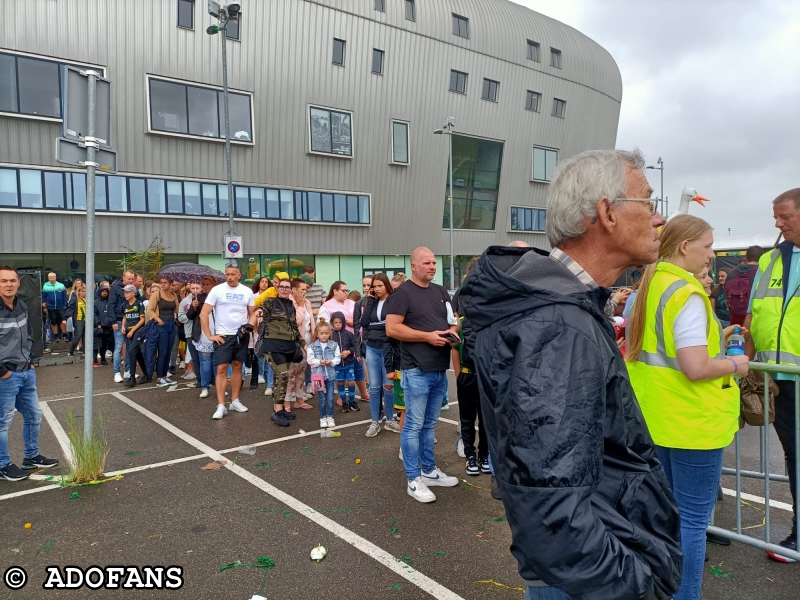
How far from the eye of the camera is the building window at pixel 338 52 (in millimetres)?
27438

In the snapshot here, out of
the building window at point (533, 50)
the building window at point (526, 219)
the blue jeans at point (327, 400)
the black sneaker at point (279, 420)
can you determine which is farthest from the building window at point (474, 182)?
the black sneaker at point (279, 420)

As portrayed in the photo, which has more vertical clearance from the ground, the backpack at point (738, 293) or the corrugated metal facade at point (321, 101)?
the corrugated metal facade at point (321, 101)

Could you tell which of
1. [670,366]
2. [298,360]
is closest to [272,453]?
[298,360]

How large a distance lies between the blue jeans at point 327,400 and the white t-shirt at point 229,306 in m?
1.67

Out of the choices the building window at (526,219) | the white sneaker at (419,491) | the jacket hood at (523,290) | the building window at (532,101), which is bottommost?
the white sneaker at (419,491)

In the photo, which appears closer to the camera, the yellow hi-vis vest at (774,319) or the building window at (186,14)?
the yellow hi-vis vest at (774,319)

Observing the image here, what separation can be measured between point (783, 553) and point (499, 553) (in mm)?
1662

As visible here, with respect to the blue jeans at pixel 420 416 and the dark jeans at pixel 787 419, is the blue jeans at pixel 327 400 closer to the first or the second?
the blue jeans at pixel 420 416

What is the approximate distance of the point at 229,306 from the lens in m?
7.82

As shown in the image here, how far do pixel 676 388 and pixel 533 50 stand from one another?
125 ft

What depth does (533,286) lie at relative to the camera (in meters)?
1.40

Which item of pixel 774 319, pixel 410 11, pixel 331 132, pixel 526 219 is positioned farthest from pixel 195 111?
pixel 774 319

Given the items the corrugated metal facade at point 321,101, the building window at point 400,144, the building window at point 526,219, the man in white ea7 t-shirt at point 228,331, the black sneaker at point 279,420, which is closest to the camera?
the black sneaker at point 279,420

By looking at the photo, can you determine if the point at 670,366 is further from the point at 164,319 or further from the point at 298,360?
the point at 164,319
